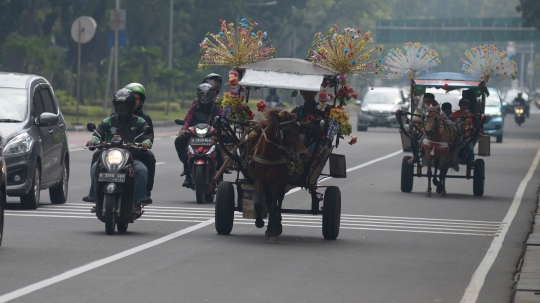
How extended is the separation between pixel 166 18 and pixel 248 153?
176 feet

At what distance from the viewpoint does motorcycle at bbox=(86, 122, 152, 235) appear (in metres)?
12.1

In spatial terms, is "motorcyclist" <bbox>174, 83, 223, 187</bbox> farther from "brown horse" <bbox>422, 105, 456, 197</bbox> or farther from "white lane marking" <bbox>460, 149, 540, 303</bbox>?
"white lane marking" <bbox>460, 149, 540, 303</bbox>

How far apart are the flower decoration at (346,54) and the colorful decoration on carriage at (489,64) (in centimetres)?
916

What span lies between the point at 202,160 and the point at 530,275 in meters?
7.14

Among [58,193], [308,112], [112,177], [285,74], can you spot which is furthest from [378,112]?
[112,177]

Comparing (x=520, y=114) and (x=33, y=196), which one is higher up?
(x=520, y=114)

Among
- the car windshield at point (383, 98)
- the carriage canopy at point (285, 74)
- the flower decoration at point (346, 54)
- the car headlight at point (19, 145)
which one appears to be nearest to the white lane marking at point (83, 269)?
the carriage canopy at point (285, 74)

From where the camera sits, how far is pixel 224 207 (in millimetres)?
12531

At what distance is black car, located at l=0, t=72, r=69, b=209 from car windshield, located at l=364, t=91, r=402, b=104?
106 feet

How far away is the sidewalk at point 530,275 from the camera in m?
9.22

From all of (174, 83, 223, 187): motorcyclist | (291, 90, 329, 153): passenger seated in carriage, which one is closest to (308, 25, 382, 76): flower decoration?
(291, 90, 329, 153): passenger seated in carriage

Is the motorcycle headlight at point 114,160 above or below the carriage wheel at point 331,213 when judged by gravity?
above

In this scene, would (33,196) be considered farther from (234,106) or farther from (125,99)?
(234,106)

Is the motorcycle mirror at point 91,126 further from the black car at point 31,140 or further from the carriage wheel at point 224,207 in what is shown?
the black car at point 31,140
